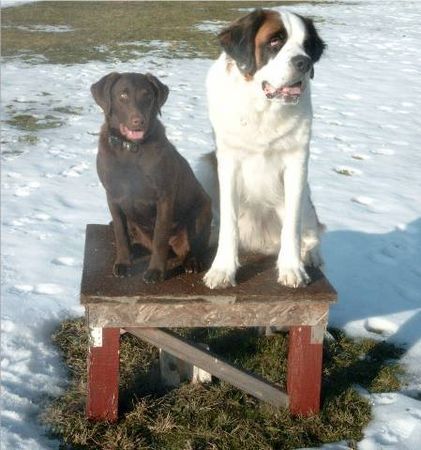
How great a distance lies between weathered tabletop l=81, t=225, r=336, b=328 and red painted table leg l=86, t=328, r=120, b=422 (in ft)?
0.27

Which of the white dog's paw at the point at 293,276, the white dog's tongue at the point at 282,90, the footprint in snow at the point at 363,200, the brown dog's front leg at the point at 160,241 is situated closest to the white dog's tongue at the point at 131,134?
the brown dog's front leg at the point at 160,241

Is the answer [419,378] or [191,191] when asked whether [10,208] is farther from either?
[419,378]

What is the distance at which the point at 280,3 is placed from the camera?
22.0 metres

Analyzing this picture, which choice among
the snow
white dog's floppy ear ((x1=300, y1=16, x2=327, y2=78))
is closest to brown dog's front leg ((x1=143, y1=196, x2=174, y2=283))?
the snow

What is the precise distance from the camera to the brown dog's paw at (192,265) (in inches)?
145

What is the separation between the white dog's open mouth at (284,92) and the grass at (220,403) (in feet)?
5.15

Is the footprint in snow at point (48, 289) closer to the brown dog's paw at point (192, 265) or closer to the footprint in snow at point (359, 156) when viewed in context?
the brown dog's paw at point (192, 265)

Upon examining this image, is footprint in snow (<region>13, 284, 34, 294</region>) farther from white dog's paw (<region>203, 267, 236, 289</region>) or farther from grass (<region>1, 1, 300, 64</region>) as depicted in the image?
grass (<region>1, 1, 300, 64</region>)

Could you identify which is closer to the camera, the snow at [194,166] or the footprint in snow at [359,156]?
the snow at [194,166]

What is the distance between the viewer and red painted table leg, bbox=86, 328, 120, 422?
342 centimetres

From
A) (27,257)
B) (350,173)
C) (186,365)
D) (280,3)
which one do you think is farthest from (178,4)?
(186,365)

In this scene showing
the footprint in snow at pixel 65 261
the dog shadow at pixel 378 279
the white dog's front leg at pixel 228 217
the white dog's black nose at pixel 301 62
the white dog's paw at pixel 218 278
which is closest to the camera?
the white dog's black nose at pixel 301 62

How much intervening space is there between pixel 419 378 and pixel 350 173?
154 inches

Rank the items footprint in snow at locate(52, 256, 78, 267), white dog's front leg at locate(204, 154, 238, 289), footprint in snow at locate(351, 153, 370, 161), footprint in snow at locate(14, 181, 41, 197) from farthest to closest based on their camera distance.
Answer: footprint in snow at locate(351, 153, 370, 161) < footprint in snow at locate(14, 181, 41, 197) < footprint in snow at locate(52, 256, 78, 267) < white dog's front leg at locate(204, 154, 238, 289)
